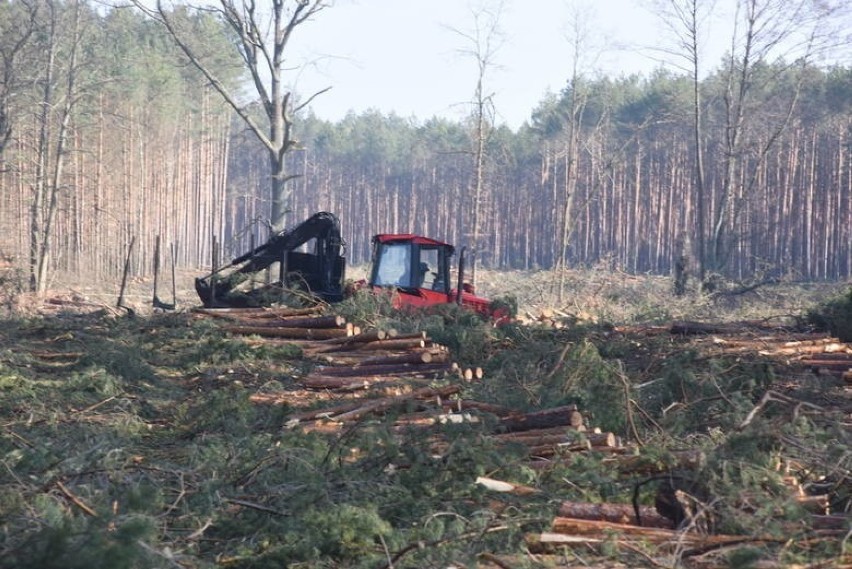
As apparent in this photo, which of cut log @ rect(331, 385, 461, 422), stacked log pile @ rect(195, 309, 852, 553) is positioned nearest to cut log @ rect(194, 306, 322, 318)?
stacked log pile @ rect(195, 309, 852, 553)

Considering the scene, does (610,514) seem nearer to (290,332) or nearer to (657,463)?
(657,463)

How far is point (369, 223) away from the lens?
282 feet

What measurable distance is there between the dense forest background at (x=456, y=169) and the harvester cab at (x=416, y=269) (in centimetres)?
1201

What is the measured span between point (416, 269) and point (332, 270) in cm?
165

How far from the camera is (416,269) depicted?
58.4 ft

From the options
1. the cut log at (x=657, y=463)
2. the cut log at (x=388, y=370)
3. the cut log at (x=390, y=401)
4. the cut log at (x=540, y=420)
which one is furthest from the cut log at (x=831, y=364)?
the cut log at (x=657, y=463)

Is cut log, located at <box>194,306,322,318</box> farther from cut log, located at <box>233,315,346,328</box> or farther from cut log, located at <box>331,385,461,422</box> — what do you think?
cut log, located at <box>331,385,461,422</box>

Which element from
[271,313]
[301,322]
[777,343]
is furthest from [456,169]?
[777,343]

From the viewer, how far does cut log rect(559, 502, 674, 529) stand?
5.44 meters

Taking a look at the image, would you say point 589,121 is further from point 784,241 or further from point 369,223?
point 369,223

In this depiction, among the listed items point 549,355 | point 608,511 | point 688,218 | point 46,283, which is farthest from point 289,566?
point 688,218

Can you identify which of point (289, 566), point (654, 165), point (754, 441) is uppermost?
point (654, 165)

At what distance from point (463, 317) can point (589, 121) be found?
5341cm

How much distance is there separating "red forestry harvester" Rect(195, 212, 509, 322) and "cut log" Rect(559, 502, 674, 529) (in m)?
12.0
